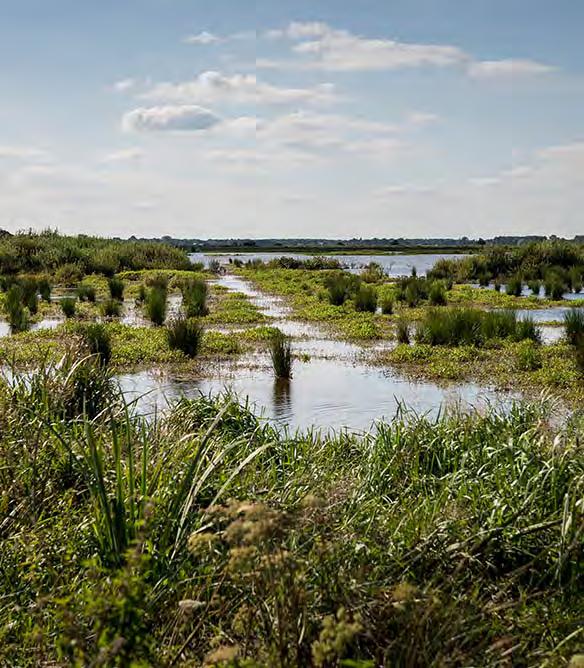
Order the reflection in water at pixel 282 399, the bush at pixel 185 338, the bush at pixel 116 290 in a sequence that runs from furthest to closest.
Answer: the bush at pixel 116 290, the bush at pixel 185 338, the reflection in water at pixel 282 399

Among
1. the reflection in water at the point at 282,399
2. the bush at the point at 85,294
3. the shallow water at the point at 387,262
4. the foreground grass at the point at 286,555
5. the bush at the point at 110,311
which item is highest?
the shallow water at the point at 387,262

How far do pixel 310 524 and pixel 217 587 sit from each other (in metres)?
0.78

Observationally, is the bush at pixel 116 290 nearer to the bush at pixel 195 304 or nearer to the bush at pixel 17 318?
the bush at pixel 195 304

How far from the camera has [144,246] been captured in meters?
50.8

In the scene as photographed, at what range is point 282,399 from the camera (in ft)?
40.6

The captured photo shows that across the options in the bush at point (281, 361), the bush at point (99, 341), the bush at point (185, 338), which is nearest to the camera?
the bush at point (281, 361)

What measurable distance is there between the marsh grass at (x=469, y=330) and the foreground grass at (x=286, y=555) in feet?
34.9

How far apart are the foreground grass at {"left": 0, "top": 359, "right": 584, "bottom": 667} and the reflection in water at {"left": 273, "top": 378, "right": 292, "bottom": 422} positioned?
4398mm

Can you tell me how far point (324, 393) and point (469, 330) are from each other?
5.86 meters

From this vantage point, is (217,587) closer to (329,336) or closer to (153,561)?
(153,561)

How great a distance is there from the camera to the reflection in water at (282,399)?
1122 cm

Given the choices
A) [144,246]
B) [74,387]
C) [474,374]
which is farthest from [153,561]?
[144,246]

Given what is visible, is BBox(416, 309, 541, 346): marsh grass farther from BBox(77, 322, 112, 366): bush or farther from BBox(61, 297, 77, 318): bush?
BBox(61, 297, 77, 318): bush

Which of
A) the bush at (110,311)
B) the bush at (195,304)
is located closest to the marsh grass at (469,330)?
the bush at (195,304)
